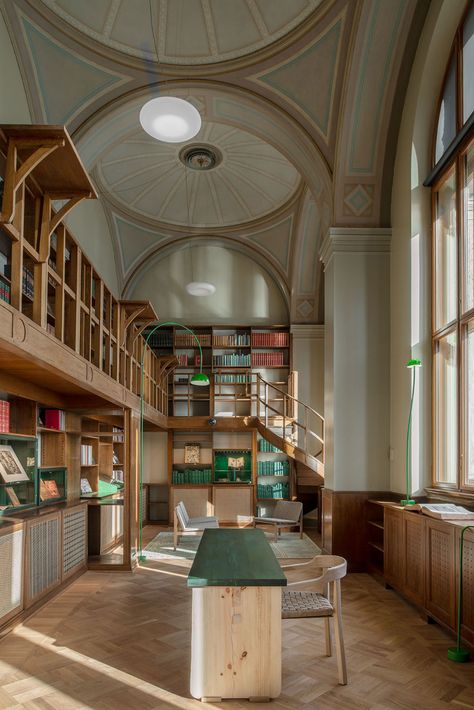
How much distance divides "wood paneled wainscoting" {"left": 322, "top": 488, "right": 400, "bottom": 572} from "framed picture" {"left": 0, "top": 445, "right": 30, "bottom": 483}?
3.71 m

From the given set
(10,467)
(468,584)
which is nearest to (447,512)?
(468,584)

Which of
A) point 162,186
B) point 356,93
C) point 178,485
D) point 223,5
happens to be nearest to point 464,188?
point 356,93

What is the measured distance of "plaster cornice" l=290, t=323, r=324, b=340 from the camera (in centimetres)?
1278

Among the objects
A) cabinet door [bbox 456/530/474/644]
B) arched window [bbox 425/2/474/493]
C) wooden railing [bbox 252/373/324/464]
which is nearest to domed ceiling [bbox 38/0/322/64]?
arched window [bbox 425/2/474/493]

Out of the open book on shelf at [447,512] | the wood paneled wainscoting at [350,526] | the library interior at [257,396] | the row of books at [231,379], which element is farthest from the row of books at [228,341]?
the open book on shelf at [447,512]

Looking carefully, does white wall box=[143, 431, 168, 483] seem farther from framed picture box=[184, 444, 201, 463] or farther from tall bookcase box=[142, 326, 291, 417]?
tall bookcase box=[142, 326, 291, 417]

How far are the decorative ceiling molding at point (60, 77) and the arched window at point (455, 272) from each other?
13.1 feet

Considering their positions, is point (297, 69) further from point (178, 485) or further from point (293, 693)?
point (178, 485)

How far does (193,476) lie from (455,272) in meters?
8.02

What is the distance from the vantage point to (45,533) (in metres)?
5.81

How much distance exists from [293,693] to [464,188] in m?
4.77

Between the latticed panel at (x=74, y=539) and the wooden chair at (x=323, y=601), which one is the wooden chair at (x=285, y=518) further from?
the wooden chair at (x=323, y=601)

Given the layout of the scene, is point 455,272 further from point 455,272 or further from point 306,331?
point 306,331

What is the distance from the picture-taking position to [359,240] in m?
7.70
